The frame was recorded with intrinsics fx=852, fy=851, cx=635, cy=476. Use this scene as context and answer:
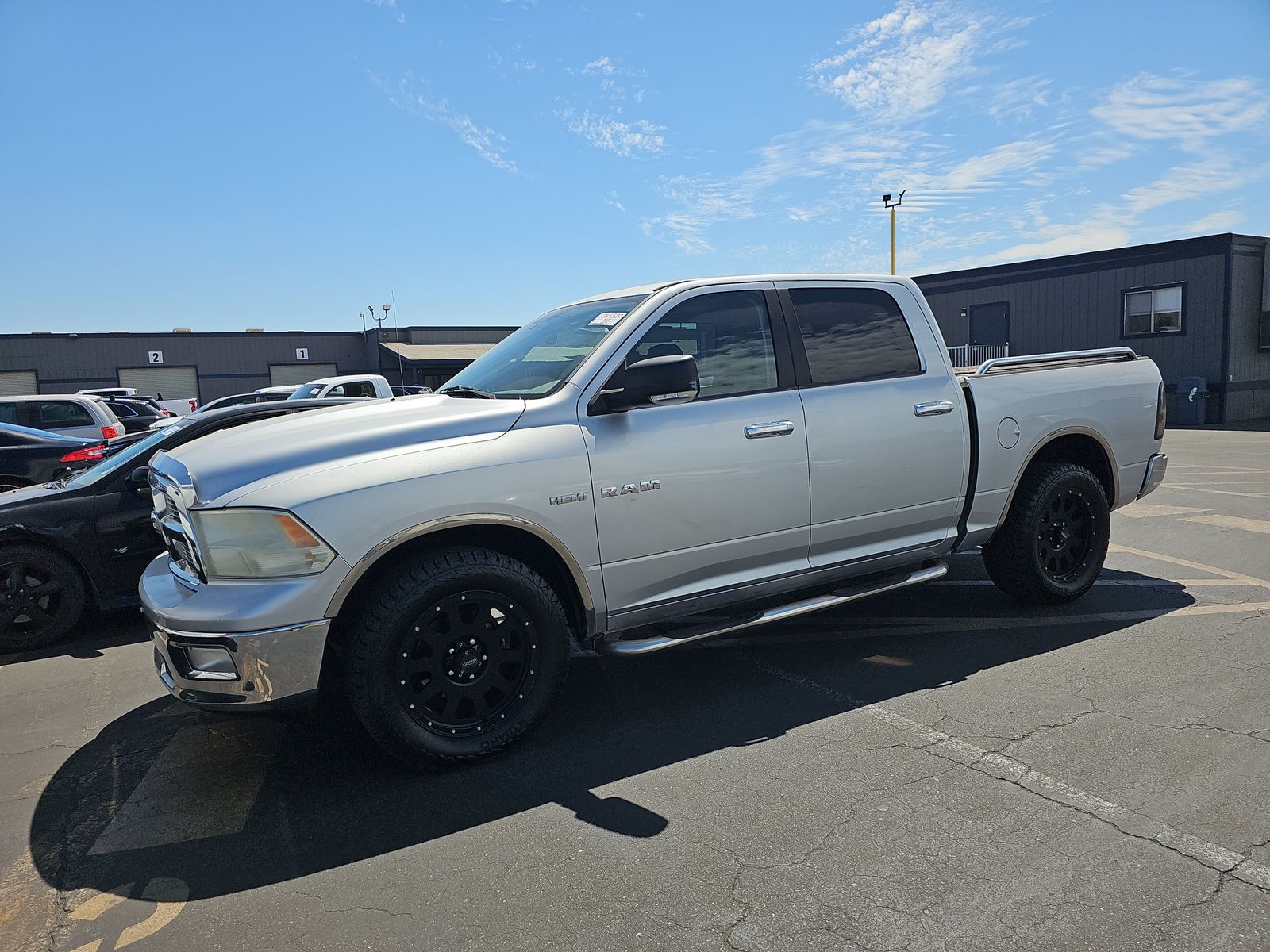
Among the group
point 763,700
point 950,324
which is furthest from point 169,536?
point 950,324

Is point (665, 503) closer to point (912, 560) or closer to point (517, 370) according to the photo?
point (517, 370)

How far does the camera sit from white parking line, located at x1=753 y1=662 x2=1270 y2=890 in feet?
8.86

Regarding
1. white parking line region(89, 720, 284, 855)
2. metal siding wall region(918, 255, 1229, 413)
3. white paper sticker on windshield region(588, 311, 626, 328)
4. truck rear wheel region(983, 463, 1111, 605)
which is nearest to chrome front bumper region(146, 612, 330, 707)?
white parking line region(89, 720, 284, 855)

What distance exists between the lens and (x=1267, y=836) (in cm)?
284

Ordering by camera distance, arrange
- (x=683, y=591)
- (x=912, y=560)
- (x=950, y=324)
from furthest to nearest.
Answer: (x=950, y=324)
(x=912, y=560)
(x=683, y=591)

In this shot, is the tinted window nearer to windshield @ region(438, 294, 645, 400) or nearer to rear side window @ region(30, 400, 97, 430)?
windshield @ region(438, 294, 645, 400)

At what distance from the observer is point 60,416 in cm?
1344

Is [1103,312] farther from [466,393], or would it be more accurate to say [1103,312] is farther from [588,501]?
[588,501]

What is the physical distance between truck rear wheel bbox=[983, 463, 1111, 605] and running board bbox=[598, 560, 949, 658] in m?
0.59

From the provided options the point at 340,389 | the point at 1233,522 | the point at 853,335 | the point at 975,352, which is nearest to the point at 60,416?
the point at 340,389

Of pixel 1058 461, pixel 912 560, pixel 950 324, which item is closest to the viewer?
pixel 912 560

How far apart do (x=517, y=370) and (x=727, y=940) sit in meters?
2.79

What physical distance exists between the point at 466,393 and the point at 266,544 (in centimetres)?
141

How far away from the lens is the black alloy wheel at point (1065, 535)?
5320 millimetres
